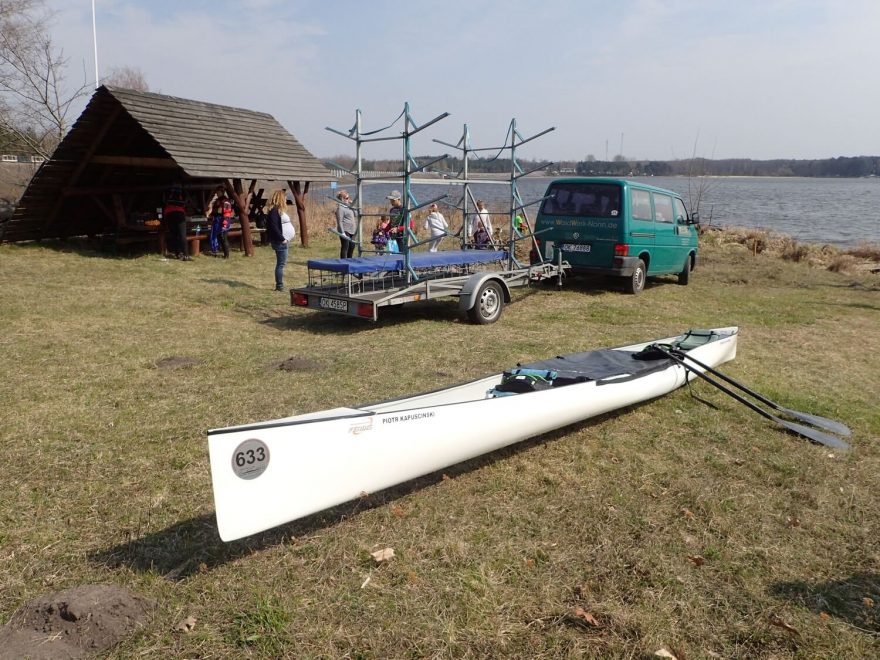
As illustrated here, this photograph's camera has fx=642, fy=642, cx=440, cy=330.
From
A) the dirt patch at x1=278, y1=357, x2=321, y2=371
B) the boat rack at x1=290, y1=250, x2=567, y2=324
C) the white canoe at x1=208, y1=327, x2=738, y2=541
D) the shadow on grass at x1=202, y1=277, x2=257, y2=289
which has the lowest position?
the dirt patch at x1=278, y1=357, x2=321, y2=371

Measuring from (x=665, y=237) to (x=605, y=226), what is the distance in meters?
2.00

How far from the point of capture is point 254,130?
1777 centimetres

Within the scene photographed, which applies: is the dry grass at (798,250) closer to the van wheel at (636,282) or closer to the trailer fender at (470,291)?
the van wheel at (636,282)

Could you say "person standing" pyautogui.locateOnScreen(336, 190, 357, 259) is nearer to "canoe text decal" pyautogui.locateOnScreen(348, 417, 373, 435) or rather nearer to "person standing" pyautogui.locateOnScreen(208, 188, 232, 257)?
"person standing" pyautogui.locateOnScreen(208, 188, 232, 257)

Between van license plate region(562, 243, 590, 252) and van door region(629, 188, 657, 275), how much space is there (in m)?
0.79

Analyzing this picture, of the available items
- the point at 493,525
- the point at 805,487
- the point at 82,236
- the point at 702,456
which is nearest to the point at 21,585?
the point at 493,525

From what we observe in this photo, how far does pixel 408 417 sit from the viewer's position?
3.79 meters

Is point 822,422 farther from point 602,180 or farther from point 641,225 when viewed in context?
point 641,225

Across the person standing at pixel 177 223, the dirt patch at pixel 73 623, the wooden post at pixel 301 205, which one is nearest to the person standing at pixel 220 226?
the person standing at pixel 177 223

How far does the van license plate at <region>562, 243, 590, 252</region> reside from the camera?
11704 millimetres

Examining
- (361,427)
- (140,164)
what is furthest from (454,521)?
(140,164)

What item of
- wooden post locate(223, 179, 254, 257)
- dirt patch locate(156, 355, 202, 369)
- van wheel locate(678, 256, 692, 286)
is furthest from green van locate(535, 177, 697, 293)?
wooden post locate(223, 179, 254, 257)

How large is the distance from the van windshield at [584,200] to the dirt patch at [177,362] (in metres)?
6.90

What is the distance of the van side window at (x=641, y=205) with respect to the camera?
11.6m
